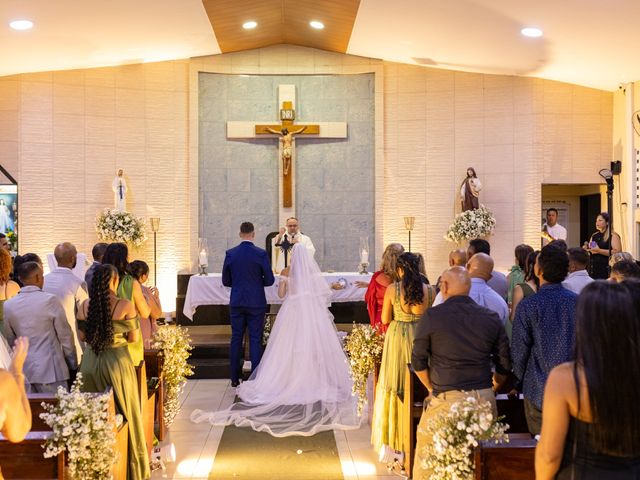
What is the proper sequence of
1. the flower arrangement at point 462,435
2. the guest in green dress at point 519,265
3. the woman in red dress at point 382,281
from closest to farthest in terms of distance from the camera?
the flower arrangement at point 462,435 → the woman in red dress at point 382,281 → the guest in green dress at point 519,265

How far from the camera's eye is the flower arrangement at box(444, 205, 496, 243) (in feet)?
36.2

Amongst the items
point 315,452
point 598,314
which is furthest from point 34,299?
point 598,314

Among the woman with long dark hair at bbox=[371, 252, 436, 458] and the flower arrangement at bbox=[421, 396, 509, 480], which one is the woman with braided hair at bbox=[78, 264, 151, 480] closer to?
the woman with long dark hair at bbox=[371, 252, 436, 458]

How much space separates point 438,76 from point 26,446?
9919 millimetres

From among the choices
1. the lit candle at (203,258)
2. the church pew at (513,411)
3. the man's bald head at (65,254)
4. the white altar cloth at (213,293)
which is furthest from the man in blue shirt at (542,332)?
the lit candle at (203,258)

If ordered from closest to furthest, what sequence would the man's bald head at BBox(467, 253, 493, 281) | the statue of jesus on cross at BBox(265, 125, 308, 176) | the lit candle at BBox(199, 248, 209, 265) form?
the man's bald head at BBox(467, 253, 493, 281) → the lit candle at BBox(199, 248, 209, 265) → the statue of jesus on cross at BBox(265, 125, 308, 176)

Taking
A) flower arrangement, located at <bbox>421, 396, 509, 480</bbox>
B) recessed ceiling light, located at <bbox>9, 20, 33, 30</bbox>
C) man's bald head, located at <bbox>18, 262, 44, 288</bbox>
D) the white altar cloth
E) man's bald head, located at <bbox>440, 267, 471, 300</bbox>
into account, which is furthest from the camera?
the white altar cloth

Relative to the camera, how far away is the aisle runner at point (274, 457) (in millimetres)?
4918

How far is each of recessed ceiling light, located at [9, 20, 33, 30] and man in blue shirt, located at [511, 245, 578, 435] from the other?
7.34 meters

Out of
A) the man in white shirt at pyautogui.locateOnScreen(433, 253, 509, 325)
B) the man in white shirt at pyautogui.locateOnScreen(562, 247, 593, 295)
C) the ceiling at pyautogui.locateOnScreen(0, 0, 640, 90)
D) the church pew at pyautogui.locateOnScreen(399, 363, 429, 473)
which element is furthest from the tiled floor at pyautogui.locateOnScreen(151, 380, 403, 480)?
the ceiling at pyautogui.locateOnScreen(0, 0, 640, 90)

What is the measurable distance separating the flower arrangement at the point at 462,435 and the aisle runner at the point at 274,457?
6.54 feet

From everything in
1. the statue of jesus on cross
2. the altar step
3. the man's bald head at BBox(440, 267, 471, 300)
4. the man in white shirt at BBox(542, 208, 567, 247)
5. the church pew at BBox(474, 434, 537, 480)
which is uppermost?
the statue of jesus on cross

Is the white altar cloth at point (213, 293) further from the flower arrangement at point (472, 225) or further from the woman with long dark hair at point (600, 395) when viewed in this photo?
the woman with long dark hair at point (600, 395)

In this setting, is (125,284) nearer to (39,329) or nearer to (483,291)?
(39,329)
